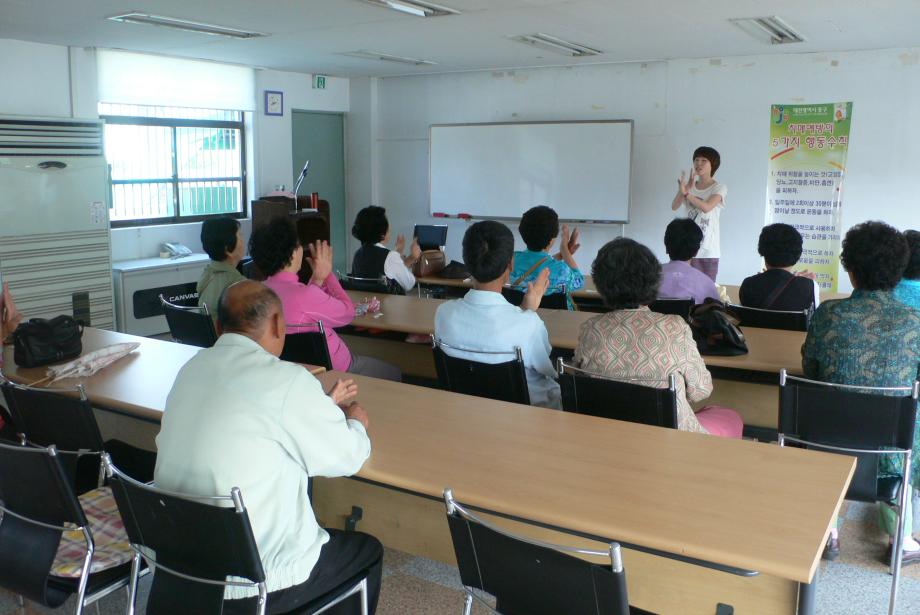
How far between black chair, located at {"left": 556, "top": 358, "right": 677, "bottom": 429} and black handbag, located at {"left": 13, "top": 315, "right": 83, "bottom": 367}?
189 cm

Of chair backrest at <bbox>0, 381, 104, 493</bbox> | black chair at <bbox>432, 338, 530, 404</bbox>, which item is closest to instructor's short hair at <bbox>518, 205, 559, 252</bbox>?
black chair at <bbox>432, 338, 530, 404</bbox>

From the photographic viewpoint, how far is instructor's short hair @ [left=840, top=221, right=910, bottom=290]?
2730mm

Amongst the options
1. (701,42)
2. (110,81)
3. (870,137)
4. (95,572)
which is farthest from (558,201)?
(95,572)

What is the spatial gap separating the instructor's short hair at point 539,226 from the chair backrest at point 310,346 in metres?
1.41

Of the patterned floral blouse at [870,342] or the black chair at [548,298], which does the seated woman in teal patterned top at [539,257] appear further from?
the patterned floral blouse at [870,342]

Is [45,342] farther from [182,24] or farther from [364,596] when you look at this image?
[182,24]

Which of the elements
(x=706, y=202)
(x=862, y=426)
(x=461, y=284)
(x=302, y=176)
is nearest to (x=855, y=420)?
(x=862, y=426)

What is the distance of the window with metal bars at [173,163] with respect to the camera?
7.12m

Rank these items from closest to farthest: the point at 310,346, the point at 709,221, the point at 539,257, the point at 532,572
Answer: the point at 532,572, the point at 310,346, the point at 539,257, the point at 709,221

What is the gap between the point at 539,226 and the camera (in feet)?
14.1

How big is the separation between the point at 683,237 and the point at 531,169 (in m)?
4.07

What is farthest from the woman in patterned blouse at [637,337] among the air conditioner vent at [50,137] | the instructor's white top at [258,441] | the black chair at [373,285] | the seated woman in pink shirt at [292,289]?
the air conditioner vent at [50,137]

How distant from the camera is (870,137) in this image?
648cm

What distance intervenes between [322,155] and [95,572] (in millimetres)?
7526
